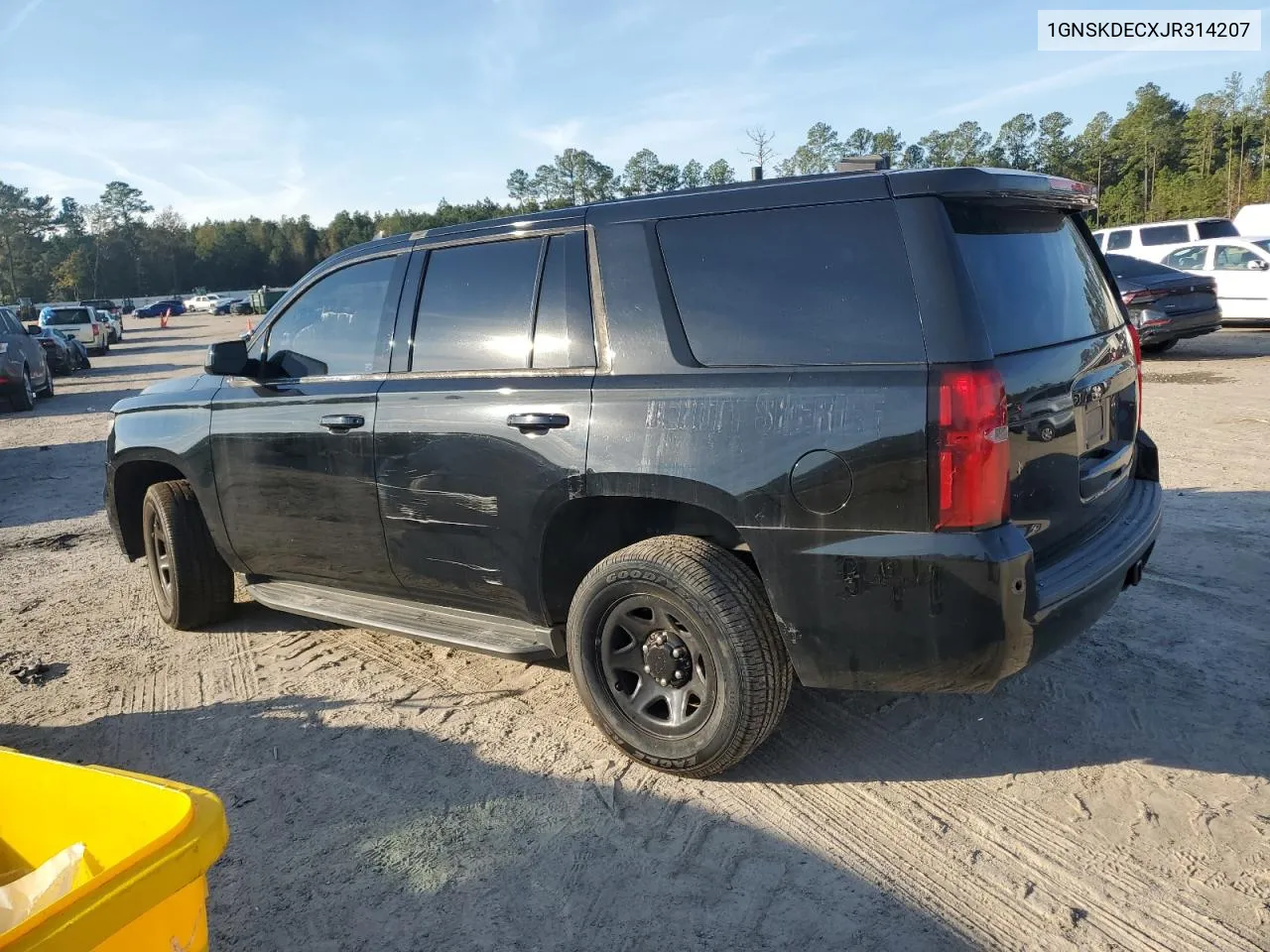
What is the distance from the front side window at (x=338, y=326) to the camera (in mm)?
4180

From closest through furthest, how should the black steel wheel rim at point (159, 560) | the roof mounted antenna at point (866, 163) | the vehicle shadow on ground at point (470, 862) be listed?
the vehicle shadow on ground at point (470, 862)
the roof mounted antenna at point (866, 163)
the black steel wheel rim at point (159, 560)

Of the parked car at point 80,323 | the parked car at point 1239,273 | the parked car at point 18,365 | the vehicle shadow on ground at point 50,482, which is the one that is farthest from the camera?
the parked car at point 80,323

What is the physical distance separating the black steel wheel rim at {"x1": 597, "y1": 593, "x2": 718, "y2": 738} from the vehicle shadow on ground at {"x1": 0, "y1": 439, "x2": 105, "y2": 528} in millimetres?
6687

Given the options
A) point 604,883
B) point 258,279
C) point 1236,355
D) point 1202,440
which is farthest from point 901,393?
point 258,279

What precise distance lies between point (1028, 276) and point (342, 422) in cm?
272

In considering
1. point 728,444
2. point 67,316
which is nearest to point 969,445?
point 728,444

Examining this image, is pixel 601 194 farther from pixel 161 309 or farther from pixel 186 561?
pixel 161 309

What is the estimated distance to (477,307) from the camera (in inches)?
151

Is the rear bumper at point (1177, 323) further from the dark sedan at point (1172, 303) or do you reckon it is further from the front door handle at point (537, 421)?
the front door handle at point (537, 421)

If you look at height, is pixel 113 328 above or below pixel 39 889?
above

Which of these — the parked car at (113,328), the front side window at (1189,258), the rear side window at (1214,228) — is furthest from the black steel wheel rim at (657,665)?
the parked car at (113,328)

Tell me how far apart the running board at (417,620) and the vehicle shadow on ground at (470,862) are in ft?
1.30

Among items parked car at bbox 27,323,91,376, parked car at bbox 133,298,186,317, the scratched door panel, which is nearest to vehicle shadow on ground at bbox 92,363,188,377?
parked car at bbox 27,323,91,376

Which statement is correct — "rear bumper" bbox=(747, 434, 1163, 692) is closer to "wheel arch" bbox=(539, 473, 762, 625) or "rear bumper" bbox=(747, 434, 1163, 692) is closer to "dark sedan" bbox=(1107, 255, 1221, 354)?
"wheel arch" bbox=(539, 473, 762, 625)
